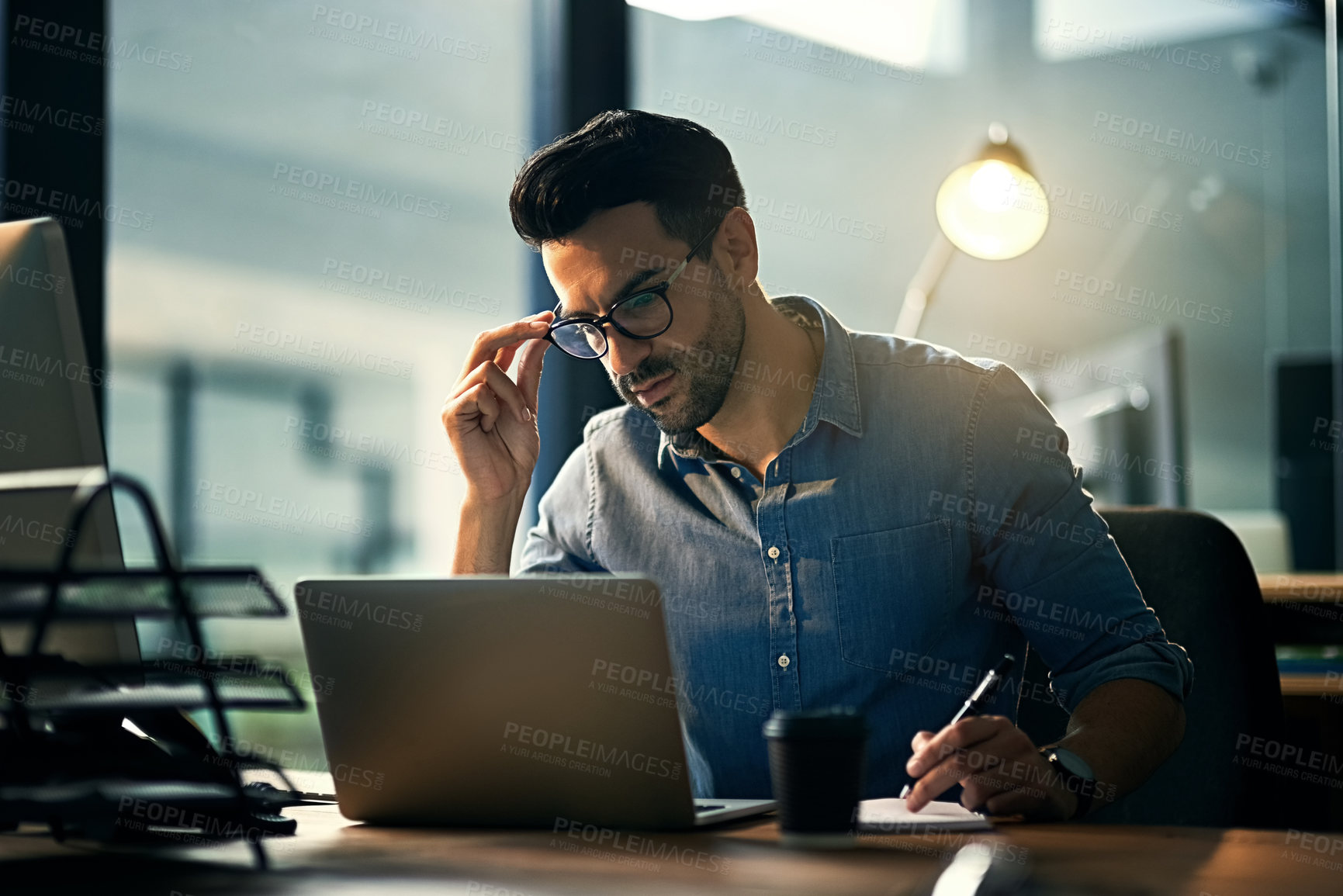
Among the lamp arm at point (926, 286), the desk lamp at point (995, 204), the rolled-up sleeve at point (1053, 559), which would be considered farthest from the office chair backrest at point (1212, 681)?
the lamp arm at point (926, 286)

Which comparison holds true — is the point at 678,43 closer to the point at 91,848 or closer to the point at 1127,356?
the point at 1127,356

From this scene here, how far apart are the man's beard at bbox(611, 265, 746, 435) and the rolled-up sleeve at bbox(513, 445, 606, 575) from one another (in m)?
0.15

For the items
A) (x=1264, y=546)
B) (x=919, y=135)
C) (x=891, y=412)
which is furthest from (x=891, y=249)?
(x=891, y=412)

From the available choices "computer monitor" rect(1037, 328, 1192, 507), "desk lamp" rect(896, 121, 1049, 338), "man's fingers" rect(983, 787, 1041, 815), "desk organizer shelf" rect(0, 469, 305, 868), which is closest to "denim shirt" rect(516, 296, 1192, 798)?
"man's fingers" rect(983, 787, 1041, 815)

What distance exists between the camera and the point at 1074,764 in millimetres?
1102

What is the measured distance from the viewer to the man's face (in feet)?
5.04

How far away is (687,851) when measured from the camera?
0.85 metres

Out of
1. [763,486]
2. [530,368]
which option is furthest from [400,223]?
[763,486]

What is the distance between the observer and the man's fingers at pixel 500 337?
1603mm

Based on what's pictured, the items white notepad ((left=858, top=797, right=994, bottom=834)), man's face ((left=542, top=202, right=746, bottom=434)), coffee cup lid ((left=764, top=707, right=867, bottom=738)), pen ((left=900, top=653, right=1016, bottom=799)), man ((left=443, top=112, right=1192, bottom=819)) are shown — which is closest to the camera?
coffee cup lid ((left=764, top=707, right=867, bottom=738))

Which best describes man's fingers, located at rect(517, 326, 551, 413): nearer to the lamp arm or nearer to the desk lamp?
the desk lamp

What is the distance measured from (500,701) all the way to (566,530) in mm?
764

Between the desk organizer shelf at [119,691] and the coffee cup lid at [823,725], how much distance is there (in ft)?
1.08

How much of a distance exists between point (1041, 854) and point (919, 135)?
3.88m
